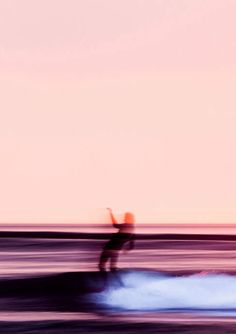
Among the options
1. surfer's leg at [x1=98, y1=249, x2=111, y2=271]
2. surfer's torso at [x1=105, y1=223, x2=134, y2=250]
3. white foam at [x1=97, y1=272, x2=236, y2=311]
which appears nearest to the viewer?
white foam at [x1=97, y1=272, x2=236, y2=311]

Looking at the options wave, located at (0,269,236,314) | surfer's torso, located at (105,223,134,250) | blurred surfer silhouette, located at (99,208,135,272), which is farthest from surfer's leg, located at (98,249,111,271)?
surfer's torso, located at (105,223,134,250)

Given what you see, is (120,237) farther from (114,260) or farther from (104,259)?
(104,259)

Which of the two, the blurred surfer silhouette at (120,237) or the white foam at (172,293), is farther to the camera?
the blurred surfer silhouette at (120,237)

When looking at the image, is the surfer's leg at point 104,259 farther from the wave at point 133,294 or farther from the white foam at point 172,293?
the white foam at point 172,293

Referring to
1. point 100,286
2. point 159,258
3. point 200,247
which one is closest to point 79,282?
point 100,286

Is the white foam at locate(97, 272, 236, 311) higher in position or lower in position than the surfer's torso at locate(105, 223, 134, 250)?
lower

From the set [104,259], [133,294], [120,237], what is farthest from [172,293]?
[104,259]

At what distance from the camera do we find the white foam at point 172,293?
22.0 m

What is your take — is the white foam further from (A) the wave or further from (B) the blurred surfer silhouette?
(B) the blurred surfer silhouette

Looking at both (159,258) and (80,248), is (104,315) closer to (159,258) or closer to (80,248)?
(159,258)

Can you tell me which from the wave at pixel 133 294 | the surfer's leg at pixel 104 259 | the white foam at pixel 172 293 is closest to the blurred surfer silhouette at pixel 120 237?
the surfer's leg at pixel 104 259

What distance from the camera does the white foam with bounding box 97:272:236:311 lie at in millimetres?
21953

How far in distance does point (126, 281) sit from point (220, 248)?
77.2 ft

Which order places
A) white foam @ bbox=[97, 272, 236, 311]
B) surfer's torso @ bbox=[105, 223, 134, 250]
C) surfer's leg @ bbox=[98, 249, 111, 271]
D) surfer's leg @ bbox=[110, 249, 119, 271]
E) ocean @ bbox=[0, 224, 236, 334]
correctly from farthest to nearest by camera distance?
surfer's leg @ bbox=[98, 249, 111, 271]
surfer's leg @ bbox=[110, 249, 119, 271]
surfer's torso @ bbox=[105, 223, 134, 250]
white foam @ bbox=[97, 272, 236, 311]
ocean @ bbox=[0, 224, 236, 334]
